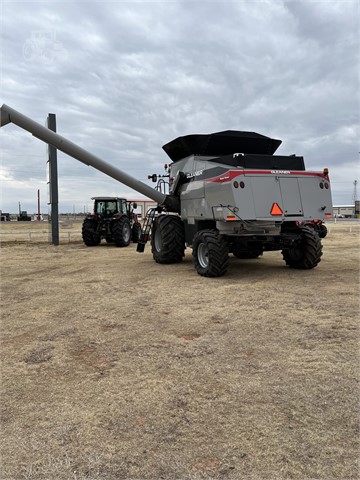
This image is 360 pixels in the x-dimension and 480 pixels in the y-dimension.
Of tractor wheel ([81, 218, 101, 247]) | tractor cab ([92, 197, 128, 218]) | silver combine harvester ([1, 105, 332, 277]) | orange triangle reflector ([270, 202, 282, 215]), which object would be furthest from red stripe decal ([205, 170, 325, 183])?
tractor wheel ([81, 218, 101, 247])

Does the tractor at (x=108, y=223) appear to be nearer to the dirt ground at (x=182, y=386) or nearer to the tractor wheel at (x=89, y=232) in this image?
the tractor wheel at (x=89, y=232)

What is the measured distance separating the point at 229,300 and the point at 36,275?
5527 mm

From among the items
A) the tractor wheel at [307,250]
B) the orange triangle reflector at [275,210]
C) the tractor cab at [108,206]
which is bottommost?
the tractor wheel at [307,250]

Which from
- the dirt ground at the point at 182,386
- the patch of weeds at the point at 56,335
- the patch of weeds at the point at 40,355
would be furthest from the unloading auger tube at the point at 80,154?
the patch of weeds at the point at 40,355

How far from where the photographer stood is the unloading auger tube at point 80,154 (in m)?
9.37

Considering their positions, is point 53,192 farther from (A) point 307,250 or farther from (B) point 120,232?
(A) point 307,250

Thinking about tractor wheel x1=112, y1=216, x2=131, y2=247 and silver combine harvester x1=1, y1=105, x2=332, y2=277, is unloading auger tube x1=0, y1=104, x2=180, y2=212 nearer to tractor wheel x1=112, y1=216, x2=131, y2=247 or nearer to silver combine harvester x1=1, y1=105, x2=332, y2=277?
silver combine harvester x1=1, y1=105, x2=332, y2=277

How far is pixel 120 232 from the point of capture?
17.7 metres

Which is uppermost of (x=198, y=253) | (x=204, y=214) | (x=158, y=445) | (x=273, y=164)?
(x=273, y=164)

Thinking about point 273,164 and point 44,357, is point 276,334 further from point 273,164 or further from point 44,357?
point 273,164

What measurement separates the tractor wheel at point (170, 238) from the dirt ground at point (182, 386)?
416cm

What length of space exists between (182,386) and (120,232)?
14.6 m

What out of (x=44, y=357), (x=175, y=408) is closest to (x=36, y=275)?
(x=44, y=357)

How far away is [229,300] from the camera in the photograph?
261 inches
